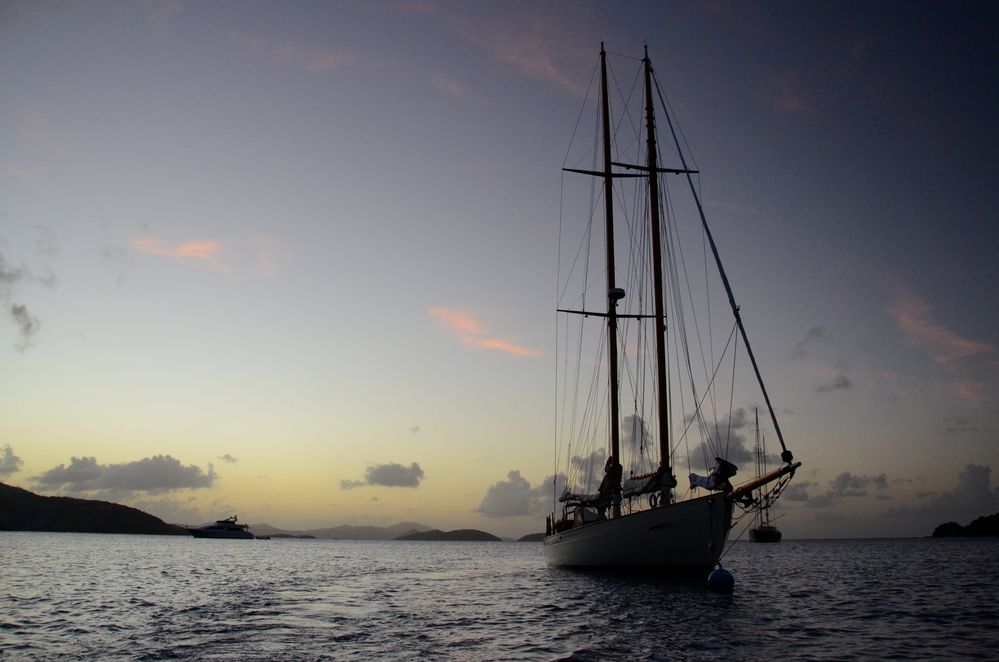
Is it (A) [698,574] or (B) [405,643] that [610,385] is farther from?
(B) [405,643]

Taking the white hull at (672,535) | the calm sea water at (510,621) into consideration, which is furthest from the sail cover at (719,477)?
the calm sea water at (510,621)

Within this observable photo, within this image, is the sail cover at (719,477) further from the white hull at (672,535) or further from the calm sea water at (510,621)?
the calm sea water at (510,621)

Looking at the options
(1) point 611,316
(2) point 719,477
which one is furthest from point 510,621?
(1) point 611,316

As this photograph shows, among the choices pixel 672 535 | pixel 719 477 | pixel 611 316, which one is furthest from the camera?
pixel 611 316

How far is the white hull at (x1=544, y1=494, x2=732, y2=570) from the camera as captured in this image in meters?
31.5

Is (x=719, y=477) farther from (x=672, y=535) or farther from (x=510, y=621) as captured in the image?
(x=510, y=621)

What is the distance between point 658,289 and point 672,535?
16.3 meters

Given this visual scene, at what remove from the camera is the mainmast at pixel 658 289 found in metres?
37.2

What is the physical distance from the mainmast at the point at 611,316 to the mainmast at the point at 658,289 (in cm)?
545

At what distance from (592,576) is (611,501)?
6016mm

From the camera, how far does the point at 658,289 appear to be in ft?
136

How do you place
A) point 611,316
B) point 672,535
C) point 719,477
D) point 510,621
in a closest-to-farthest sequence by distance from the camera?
point 510,621
point 719,477
point 672,535
point 611,316

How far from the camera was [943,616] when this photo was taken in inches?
1024

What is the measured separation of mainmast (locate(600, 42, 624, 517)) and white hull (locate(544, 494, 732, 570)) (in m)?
6.94
